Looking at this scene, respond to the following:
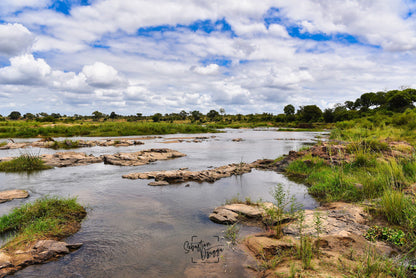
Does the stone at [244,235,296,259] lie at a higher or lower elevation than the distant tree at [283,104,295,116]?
lower

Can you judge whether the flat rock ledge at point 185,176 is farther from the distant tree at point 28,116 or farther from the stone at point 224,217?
the distant tree at point 28,116

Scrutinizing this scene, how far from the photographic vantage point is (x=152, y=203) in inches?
457

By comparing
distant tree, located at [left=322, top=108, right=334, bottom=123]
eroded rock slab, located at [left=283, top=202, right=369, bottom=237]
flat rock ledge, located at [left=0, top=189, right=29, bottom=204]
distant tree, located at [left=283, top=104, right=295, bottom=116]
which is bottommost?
flat rock ledge, located at [left=0, top=189, right=29, bottom=204]

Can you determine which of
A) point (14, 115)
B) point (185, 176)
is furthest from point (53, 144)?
point (14, 115)

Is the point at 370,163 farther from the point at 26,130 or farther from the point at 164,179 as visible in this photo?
the point at 26,130

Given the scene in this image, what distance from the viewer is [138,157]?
Result: 77.9 ft

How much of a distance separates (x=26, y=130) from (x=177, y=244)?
55.4 meters

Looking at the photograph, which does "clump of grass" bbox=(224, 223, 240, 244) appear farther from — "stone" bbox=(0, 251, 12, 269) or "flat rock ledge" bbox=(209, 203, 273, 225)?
"stone" bbox=(0, 251, 12, 269)

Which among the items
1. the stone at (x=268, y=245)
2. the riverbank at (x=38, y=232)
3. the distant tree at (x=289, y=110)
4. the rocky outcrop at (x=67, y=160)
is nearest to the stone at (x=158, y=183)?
the riverbank at (x=38, y=232)

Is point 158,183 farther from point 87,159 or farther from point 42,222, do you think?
point 87,159

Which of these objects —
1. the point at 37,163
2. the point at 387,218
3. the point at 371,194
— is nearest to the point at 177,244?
the point at 387,218

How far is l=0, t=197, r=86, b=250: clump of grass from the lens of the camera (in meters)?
7.26

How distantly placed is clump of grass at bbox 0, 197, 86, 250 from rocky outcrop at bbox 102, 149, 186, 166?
499 inches

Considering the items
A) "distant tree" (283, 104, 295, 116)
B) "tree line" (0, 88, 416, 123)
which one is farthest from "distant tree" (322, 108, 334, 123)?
"distant tree" (283, 104, 295, 116)
